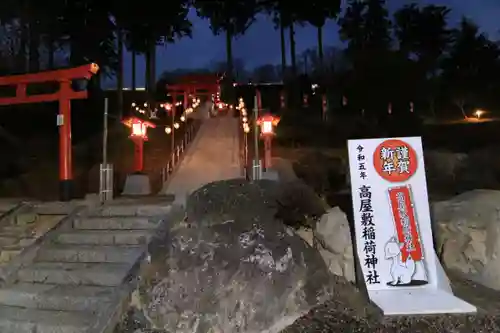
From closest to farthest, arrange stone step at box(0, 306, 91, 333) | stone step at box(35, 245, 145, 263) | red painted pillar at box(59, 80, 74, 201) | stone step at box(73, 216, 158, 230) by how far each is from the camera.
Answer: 1. stone step at box(0, 306, 91, 333)
2. stone step at box(35, 245, 145, 263)
3. stone step at box(73, 216, 158, 230)
4. red painted pillar at box(59, 80, 74, 201)

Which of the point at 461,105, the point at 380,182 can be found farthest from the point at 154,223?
the point at 461,105

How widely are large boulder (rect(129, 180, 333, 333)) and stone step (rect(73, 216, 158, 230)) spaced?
1.24 meters

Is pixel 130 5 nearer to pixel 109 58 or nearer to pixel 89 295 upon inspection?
pixel 109 58

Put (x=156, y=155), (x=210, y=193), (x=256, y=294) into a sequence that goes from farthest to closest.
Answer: (x=156, y=155)
(x=210, y=193)
(x=256, y=294)

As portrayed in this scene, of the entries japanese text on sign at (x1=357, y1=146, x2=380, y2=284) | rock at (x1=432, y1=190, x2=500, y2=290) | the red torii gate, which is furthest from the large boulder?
the red torii gate

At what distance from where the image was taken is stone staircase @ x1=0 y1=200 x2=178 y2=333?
5902 millimetres

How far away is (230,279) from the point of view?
602 centimetres

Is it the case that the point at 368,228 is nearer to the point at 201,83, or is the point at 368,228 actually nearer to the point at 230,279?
the point at 230,279

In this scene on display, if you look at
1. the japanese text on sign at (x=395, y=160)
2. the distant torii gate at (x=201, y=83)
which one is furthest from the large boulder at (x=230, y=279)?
the distant torii gate at (x=201, y=83)

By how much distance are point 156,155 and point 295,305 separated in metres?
17.5

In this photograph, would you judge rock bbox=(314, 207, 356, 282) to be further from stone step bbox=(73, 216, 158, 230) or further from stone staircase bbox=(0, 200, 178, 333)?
stone step bbox=(73, 216, 158, 230)

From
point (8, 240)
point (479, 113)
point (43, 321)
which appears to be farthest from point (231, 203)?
point (479, 113)

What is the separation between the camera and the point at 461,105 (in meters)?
32.2

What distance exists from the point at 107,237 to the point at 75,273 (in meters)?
1.00
